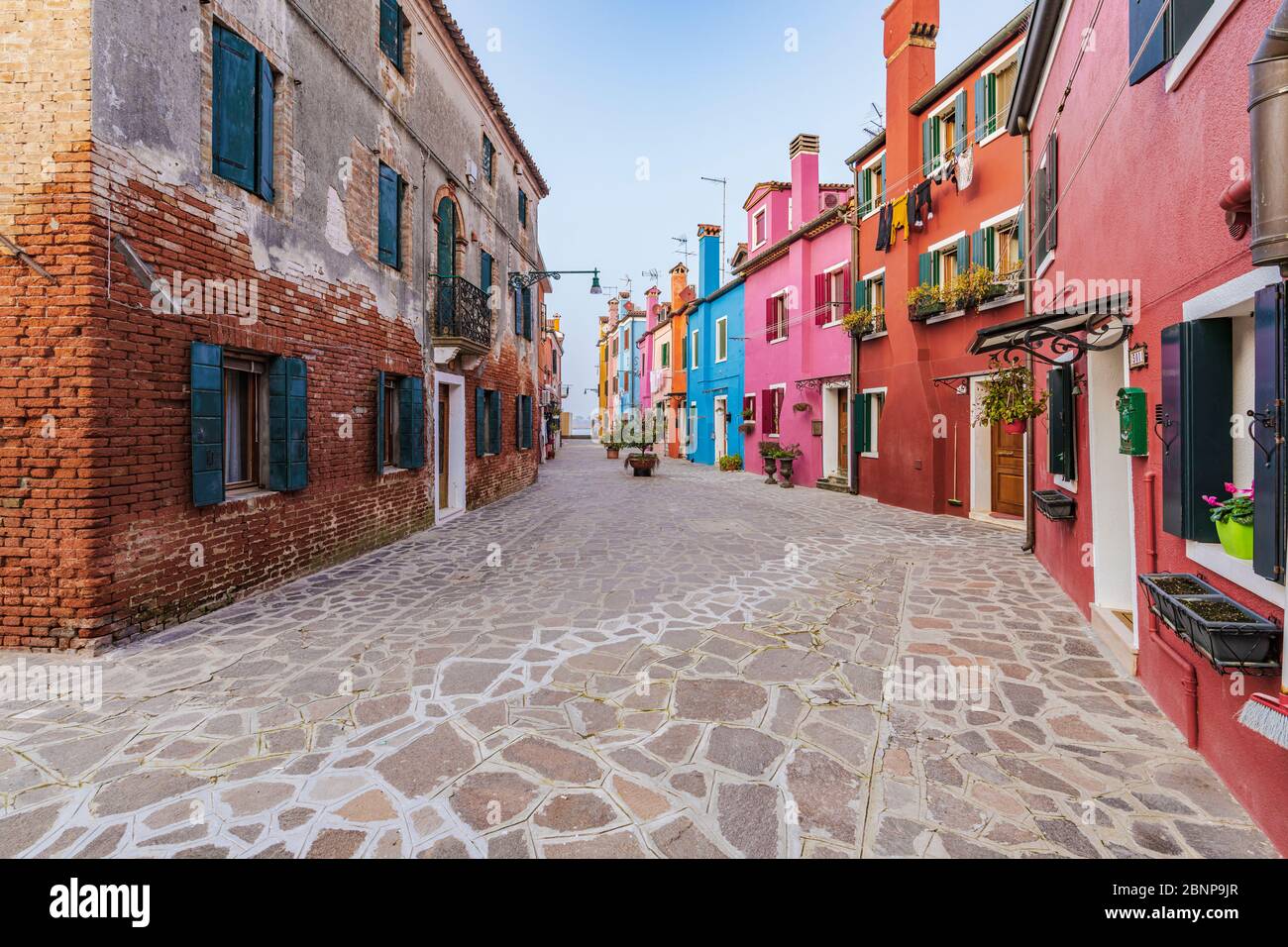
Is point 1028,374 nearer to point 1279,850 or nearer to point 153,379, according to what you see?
point 1279,850

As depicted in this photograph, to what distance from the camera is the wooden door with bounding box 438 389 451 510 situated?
39.5 feet

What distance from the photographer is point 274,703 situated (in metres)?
3.96

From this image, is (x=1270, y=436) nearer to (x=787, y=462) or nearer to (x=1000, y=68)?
(x=1000, y=68)

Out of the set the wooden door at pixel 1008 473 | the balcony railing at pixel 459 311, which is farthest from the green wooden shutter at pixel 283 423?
→ the wooden door at pixel 1008 473

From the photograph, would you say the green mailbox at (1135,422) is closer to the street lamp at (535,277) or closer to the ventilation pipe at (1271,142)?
the ventilation pipe at (1271,142)

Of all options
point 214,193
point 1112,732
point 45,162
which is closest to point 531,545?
point 214,193

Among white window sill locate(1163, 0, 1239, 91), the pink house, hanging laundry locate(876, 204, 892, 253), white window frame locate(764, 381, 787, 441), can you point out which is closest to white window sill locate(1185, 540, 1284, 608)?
white window sill locate(1163, 0, 1239, 91)

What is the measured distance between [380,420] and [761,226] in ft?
55.8

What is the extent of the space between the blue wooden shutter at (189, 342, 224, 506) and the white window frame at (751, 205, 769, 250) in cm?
1881

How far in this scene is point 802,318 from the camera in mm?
18297

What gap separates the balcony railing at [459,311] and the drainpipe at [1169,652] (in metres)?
10.0

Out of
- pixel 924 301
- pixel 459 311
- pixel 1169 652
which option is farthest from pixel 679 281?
pixel 1169 652

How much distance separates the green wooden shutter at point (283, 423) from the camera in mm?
6699

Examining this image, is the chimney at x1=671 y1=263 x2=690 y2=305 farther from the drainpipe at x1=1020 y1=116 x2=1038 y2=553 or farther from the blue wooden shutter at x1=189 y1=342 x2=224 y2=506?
the blue wooden shutter at x1=189 y1=342 x2=224 y2=506
